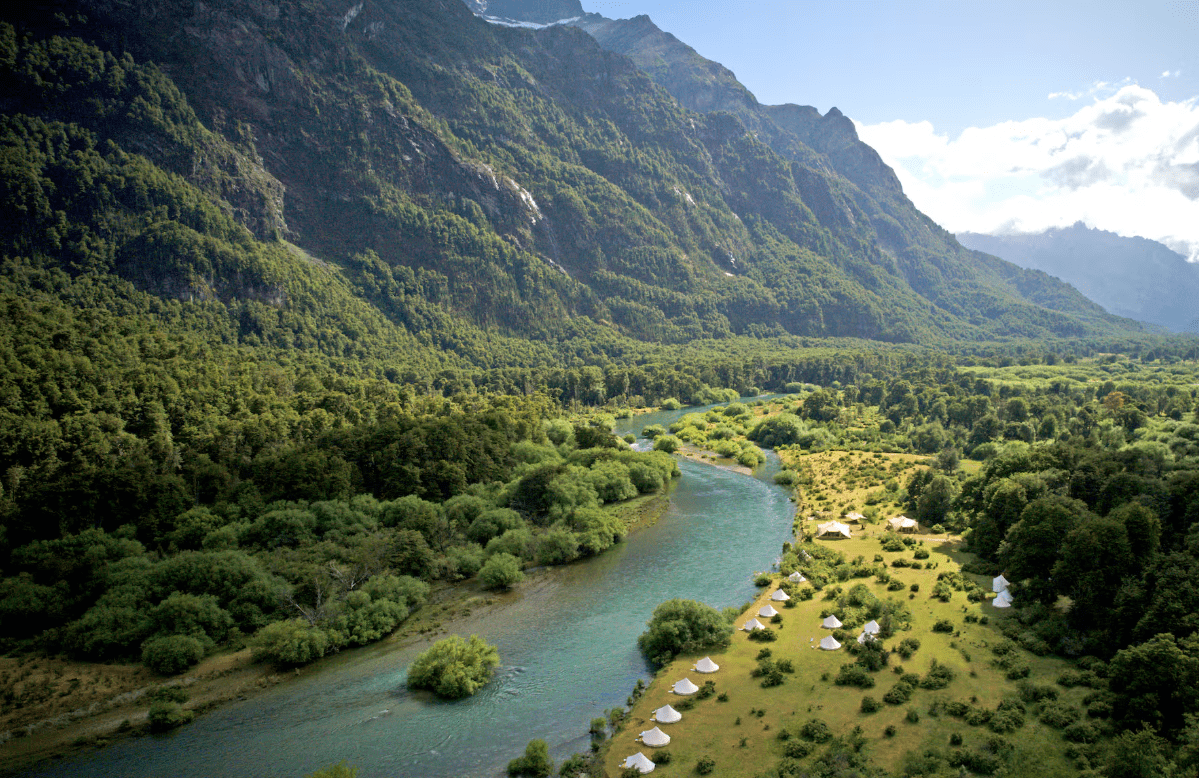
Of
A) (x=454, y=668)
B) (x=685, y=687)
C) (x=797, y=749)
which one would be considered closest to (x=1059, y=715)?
(x=797, y=749)

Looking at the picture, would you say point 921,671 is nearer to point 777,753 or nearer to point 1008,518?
point 777,753

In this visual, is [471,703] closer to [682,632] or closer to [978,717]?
[682,632]

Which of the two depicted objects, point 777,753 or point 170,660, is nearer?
point 777,753

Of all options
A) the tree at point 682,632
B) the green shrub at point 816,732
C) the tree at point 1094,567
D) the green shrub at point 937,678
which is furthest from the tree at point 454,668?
the tree at point 1094,567

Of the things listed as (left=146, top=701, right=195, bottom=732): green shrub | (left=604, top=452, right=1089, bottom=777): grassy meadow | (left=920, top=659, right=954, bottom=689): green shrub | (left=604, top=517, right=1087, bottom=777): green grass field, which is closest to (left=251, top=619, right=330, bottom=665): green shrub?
(left=146, top=701, right=195, bottom=732): green shrub

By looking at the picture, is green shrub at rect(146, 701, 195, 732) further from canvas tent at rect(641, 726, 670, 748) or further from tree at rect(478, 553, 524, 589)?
canvas tent at rect(641, 726, 670, 748)

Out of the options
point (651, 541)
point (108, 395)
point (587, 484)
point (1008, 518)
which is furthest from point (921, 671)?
point (108, 395)

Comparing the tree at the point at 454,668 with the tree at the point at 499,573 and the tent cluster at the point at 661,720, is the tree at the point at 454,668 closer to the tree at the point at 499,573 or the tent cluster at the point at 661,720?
the tent cluster at the point at 661,720
